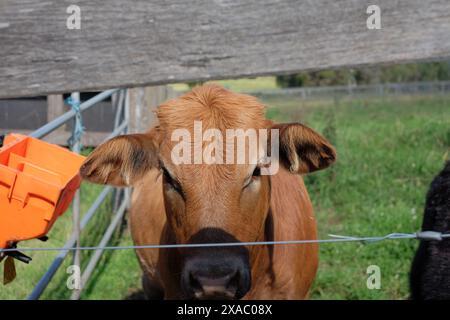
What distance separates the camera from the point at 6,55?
89.6 inches

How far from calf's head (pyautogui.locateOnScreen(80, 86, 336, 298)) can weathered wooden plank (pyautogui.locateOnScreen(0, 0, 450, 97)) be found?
0.73m

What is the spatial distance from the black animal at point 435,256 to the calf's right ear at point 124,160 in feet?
5.10

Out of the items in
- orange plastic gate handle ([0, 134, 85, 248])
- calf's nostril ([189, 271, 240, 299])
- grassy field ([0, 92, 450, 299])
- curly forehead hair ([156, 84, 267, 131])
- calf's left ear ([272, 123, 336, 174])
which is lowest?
grassy field ([0, 92, 450, 299])

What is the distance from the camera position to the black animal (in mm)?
3465

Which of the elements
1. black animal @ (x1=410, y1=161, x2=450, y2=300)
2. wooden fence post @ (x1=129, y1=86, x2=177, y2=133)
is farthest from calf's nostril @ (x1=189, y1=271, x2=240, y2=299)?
wooden fence post @ (x1=129, y1=86, x2=177, y2=133)

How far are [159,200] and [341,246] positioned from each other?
2.85 metres

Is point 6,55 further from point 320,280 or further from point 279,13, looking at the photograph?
point 320,280

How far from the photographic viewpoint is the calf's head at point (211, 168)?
276 cm

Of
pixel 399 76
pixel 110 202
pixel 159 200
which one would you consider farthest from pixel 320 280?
pixel 399 76

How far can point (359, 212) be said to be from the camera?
7.89 metres

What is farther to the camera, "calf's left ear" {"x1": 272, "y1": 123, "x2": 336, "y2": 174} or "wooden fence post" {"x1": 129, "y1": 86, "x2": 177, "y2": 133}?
"wooden fence post" {"x1": 129, "y1": 86, "x2": 177, "y2": 133}

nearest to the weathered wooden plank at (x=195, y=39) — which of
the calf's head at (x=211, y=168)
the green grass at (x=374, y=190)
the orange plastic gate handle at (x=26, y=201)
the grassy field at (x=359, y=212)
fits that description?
the orange plastic gate handle at (x=26, y=201)

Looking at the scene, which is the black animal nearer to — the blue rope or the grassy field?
the grassy field

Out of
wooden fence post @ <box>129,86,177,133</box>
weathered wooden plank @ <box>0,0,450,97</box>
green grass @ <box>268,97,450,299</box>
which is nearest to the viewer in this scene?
weathered wooden plank @ <box>0,0,450,97</box>
